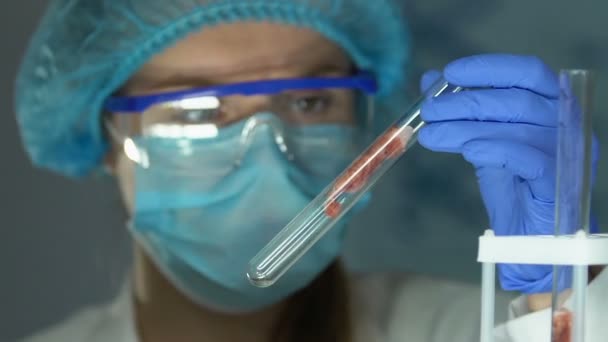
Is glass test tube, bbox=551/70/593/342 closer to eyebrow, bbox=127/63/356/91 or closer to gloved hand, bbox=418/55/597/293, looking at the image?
gloved hand, bbox=418/55/597/293

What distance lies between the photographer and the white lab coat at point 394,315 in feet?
5.11

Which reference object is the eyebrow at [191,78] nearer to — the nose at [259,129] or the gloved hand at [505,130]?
the nose at [259,129]

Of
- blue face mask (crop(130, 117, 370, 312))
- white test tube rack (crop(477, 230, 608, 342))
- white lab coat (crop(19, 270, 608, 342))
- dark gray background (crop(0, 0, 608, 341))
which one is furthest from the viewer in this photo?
dark gray background (crop(0, 0, 608, 341))

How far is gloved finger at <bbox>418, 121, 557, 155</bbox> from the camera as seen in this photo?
0.89 metres

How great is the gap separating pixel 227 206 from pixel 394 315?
48 centimetres

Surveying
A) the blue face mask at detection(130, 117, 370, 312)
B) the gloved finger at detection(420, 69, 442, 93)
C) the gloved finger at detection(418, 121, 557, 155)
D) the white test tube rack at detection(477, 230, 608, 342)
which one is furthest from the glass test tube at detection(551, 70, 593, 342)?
the blue face mask at detection(130, 117, 370, 312)

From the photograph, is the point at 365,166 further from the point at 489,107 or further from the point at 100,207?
the point at 100,207

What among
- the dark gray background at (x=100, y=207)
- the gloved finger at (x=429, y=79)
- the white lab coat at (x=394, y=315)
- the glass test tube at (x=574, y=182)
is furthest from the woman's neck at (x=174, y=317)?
the glass test tube at (x=574, y=182)

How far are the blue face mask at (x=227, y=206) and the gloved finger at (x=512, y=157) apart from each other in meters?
0.52

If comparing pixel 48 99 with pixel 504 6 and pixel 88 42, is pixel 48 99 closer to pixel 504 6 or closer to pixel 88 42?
pixel 88 42

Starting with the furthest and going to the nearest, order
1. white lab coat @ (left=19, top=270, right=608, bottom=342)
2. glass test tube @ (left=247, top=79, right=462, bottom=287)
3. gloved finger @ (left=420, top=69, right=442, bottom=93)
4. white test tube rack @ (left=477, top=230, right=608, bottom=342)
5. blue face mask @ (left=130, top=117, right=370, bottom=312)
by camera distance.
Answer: white lab coat @ (left=19, top=270, right=608, bottom=342) < blue face mask @ (left=130, top=117, right=370, bottom=312) < gloved finger @ (left=420, top=69, right=442, bottom=93) < glass test tube @ (left=247, top=79, right=462, bottom=287) < white test tube rack @ (left=477, top=230, right=608, bottom=342)

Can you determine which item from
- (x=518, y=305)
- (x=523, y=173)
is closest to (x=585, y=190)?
(x=523, y=173)

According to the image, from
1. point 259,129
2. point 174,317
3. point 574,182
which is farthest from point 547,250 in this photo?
point 174,317

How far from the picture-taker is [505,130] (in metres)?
0.91
